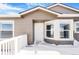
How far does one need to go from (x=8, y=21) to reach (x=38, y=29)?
53cm

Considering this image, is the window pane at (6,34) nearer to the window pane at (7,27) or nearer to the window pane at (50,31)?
the window pane at (7,27)

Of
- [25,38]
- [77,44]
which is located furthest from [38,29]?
[77,44]

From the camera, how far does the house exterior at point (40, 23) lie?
2514 millimetres

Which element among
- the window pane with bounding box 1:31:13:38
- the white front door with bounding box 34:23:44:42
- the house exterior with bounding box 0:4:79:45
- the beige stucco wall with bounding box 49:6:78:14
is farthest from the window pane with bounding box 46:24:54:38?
the window pane with bounding box 1:31:13:38

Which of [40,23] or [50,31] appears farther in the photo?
[50,31]

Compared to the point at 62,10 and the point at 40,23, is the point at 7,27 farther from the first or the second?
the point at 62,10

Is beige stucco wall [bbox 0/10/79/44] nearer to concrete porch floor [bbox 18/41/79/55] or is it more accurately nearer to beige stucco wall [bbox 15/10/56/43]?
beige stucco wall [bbox 15/10/56/43]

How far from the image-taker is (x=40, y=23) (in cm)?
256

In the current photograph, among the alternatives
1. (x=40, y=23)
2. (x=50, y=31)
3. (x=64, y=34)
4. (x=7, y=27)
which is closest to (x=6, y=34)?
(x=7, y=27)

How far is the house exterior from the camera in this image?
2.51m

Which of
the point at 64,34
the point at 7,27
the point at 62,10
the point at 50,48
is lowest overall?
the point at 50,48

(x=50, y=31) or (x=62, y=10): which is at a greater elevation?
(x=62, y=10)

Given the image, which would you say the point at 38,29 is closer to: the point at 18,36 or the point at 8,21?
the point at 18,36

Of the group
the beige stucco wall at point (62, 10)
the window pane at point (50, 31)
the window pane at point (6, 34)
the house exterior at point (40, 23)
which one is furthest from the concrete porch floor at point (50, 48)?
the beige stucco wall at point (62, 10)
